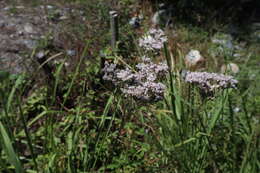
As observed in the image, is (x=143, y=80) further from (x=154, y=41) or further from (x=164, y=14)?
(x=164, y=14)

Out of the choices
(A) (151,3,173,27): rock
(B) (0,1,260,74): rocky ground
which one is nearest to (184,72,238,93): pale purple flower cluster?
(B) (0,1,260,74): rocky ground

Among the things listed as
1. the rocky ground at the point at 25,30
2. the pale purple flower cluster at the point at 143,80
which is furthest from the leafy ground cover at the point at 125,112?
the rocky ground at the point at 25,30

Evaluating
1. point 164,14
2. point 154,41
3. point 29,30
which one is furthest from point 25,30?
point 154,41

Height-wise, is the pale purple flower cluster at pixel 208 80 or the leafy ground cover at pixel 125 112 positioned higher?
the pale purple flower cluster at pixel 208 80

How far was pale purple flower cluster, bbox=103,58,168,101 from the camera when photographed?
4.13ft

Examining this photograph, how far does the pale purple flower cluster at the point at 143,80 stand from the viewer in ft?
4.13

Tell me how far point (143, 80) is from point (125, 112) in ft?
1.24

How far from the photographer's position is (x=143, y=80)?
1335mm

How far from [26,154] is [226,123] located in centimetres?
155

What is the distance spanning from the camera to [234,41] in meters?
3.94

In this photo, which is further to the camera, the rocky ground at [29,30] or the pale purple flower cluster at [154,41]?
the rocky ground at [29,30]

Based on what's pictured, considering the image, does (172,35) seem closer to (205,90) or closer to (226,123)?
(226,123)

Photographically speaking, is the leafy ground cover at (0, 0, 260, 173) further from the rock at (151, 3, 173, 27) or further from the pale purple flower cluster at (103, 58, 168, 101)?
the rock at (151, 3, 173, 27)

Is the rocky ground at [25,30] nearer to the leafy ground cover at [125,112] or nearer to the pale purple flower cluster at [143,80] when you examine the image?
the leafy ground cover at [125,112]
